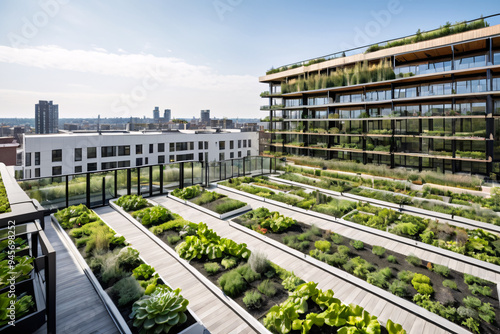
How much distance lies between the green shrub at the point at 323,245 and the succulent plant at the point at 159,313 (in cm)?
501

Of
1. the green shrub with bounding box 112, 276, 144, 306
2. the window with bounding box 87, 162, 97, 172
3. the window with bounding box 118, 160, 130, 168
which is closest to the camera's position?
the green shrub with bounding box 112, 276, 144, 306

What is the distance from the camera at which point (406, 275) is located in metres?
7.00

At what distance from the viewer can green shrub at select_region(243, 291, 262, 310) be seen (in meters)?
5.92

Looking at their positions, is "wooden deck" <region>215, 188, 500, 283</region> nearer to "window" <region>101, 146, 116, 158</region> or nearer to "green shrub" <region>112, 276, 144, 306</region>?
"green shrub" <region>112, 276, 144, 306</region>

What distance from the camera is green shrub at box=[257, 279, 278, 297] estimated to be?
6277 mm

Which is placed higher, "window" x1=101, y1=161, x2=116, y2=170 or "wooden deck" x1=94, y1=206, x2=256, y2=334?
"window" x1=101, y1=161, x2=116, y2=170

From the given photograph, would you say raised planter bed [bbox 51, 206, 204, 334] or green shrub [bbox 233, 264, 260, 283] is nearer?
raised planter bed [bbox 51, 206, 204, 334]

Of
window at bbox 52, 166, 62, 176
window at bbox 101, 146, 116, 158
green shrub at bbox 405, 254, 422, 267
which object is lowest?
green shrub at bbox 405, 254, 422, 267

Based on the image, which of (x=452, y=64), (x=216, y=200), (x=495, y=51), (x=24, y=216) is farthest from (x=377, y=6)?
(x=24, y=216)

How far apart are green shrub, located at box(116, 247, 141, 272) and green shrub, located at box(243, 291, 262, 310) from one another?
340 cm

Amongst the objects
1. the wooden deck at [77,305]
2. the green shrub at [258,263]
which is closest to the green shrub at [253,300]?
the green shrub at [258,263]

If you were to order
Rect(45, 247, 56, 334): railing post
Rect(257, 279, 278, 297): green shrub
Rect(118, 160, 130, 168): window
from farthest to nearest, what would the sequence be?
1. Rect(118, 160, 130, 168): window
2. Rect(257, 279, 278, 297): green shrub
3. Rect(45, 247, 56, 334): railing post

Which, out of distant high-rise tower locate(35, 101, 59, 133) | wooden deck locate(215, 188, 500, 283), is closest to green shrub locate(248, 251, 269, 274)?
wooden deck locate(215, 188, 500, 283)

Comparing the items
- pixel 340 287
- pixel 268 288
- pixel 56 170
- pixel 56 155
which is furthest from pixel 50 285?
pixel 56 170
